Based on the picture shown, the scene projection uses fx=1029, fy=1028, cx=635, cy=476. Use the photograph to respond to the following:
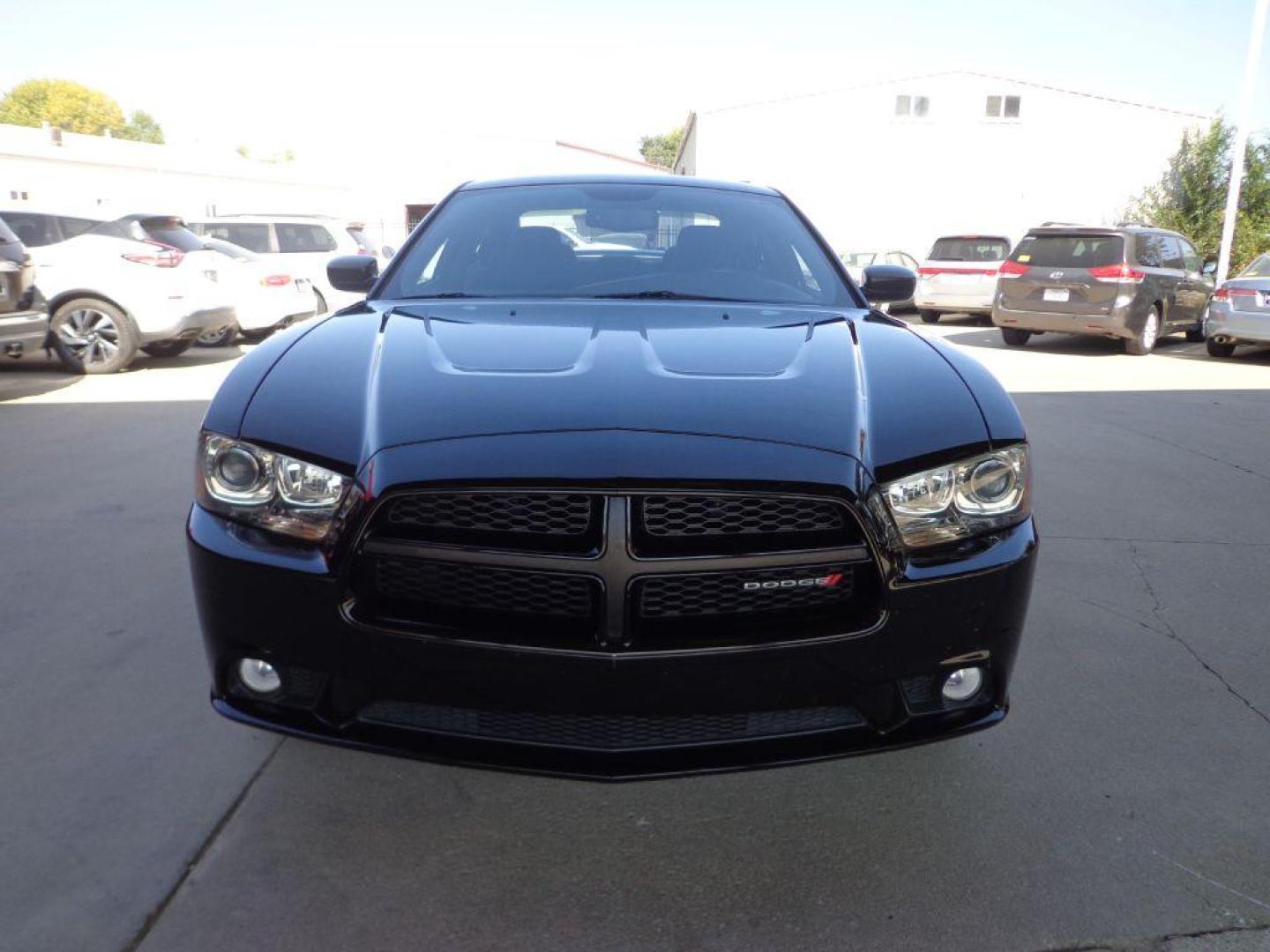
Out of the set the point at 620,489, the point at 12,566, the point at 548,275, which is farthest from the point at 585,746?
the point at 12,566

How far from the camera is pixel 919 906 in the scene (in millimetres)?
2213

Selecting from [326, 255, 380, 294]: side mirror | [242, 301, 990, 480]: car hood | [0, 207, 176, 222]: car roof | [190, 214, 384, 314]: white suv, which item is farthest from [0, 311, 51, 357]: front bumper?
[242, 301, 990, 480]: car hood

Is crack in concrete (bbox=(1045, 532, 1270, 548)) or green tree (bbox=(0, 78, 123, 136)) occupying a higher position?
green tree (bbox=(0, 78, 123, 136))

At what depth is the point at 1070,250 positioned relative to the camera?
1316cm

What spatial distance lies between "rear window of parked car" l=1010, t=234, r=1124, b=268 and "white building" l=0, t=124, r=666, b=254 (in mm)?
24980

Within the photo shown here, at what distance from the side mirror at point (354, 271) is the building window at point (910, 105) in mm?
28384

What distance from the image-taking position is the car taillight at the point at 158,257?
9.72 meters

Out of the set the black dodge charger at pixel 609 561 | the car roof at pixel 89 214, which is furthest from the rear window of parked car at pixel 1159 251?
the black dodge charger at pixel 609 561

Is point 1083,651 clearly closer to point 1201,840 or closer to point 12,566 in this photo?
point 1201,840

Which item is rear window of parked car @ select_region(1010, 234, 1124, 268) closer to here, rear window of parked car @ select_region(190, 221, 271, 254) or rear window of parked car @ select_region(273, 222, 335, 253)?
rear window of parked car @ select_region(273, 222, 335, 253)

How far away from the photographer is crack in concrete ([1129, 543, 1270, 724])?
3.19m

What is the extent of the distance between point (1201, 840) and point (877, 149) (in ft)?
95.8

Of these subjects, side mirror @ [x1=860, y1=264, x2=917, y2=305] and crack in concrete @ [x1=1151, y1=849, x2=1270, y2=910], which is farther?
side mirror @ [x1=860, y1=264, x2=917, y2=305]

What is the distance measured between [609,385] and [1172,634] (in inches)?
104
